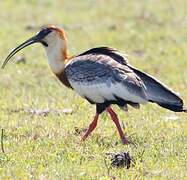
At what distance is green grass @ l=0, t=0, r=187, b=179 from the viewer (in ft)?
25.7

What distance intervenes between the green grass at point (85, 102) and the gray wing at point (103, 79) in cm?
53

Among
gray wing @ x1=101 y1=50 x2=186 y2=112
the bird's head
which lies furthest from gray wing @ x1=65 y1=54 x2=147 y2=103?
the bird's head

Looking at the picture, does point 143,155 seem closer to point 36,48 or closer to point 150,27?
point 36,48

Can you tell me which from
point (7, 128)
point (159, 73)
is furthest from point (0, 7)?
point (7, 128)

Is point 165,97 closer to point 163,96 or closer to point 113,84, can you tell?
point 163,96

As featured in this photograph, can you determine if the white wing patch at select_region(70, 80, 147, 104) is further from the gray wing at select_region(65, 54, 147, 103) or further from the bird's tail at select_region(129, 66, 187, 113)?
the bird's tail at select_region(129, 66, 187, 113)

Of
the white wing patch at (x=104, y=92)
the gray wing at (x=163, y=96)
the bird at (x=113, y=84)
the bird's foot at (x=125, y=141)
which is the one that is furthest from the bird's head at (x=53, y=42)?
the bird's foot at (x=125, y=141)

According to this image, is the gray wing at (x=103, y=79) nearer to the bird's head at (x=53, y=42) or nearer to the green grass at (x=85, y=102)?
the bird's head at (x=53, y=42)

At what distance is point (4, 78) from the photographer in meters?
13.1

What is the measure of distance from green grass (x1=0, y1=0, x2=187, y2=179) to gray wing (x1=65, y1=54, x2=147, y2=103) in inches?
20.8

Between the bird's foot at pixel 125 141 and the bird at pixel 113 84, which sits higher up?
the bird at pixel 113 84

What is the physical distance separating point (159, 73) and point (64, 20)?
208 inches

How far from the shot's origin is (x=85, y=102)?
451 inches

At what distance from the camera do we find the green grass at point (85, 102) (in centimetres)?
784
